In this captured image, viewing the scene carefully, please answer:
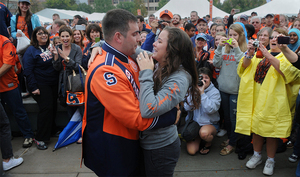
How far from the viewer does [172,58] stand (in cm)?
180

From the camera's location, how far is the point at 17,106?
3877mm

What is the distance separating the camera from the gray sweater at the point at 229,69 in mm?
3664

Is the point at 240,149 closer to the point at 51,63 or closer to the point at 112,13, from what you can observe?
the point at 112,13

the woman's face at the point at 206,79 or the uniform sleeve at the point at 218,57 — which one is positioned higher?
the uniform sleeve at the point at 218,57

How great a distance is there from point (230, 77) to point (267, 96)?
2.80 ft

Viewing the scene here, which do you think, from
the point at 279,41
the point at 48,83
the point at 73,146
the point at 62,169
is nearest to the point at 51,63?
the point at 48,83

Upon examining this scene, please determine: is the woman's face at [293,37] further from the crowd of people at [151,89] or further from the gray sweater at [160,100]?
the gray sweater at [160,100]

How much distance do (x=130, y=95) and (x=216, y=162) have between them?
255 cm

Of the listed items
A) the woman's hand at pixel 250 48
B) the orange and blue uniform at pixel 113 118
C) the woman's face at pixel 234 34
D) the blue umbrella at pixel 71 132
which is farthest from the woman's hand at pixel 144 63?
the blue umbrella at pixel 71 132

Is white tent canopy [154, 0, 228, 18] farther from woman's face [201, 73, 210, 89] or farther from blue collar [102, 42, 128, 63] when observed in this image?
blue collar [102, 42, 128, 63]

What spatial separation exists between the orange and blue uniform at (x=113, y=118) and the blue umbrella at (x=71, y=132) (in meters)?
2.32

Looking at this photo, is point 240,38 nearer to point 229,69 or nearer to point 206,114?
point 229,69

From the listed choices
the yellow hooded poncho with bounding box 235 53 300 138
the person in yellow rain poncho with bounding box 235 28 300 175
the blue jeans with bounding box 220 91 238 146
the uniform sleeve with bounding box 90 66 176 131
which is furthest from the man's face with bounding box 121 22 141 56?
the blue jeans with bounding box 220 91 238 146

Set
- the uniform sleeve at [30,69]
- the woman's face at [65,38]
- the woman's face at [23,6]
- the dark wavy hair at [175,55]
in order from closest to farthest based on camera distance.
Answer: the dark wavy hair at [175,55]
the uniform sleeve at [30,69]
the woman's face at [65,38]
the woman's face at [23,6]
